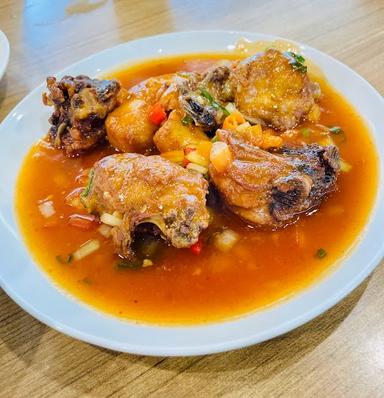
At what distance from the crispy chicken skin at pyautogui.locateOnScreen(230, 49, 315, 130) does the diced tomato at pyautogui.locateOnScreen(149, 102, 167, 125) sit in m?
0.43

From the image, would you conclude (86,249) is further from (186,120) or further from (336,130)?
(336,130)

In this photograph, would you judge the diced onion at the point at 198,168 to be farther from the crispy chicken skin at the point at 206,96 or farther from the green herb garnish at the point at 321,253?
the green herb garnish at the point at 321,253

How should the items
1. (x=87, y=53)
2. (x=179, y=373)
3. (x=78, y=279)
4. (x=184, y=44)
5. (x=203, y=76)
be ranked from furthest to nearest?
(x=87, y=53)
(x=184, y=44)
(x=203, y=76)
(x=78, y=279)
(x=179, y=373)

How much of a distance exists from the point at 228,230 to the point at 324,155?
Answer: 549mm

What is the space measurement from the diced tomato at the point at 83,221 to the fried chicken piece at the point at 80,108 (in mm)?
495

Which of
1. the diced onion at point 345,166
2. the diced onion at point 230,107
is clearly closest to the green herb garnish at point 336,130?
the diced onion at point 345,166

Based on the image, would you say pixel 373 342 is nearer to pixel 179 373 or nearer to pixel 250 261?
pixel 250 261

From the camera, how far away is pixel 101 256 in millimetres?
2098

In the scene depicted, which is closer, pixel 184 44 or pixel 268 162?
pixel 268 162

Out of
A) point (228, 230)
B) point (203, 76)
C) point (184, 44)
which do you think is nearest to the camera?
point (228, 230)

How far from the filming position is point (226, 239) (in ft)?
6.89

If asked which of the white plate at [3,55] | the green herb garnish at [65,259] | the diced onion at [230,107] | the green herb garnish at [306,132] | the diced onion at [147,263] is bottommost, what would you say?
the green herb garnish at [306,132]

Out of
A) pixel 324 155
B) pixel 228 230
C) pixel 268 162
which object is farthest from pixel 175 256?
pixel 324 155

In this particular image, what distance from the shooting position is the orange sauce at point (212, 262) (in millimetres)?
1813
